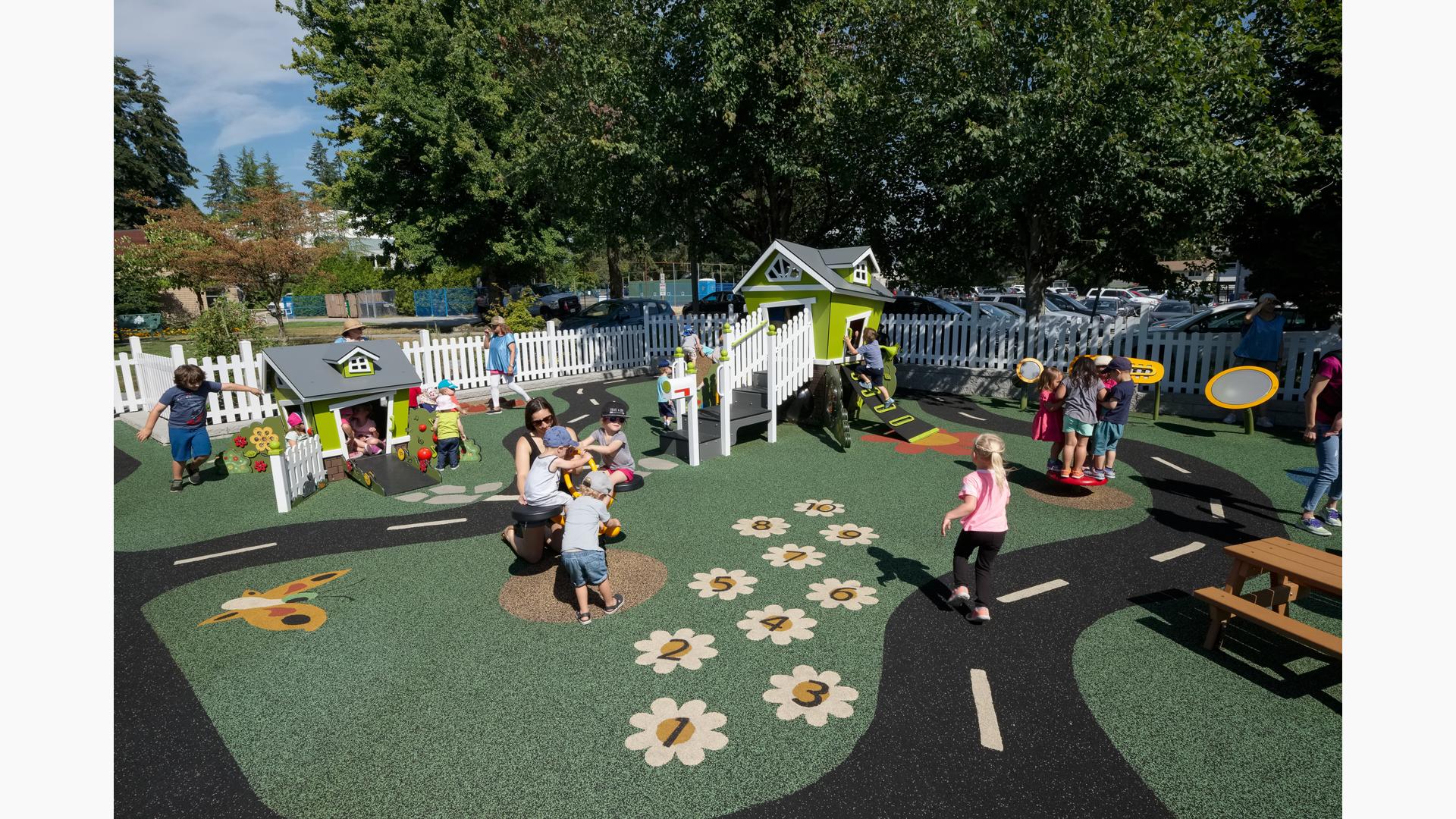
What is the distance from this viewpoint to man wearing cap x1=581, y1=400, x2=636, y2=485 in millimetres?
5766

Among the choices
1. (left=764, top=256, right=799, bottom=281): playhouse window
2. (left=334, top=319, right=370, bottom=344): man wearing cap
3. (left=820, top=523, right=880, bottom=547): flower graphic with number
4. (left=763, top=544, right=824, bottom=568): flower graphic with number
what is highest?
(left=764, top=256, right=799, bottom=281): playhouse window

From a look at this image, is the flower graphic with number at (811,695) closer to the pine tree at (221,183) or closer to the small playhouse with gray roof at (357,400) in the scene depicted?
the small playhouse with gray roof at (357,400)

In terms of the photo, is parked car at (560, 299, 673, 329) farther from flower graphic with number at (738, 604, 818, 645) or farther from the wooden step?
the wooden step

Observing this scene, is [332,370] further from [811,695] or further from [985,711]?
[985,711]

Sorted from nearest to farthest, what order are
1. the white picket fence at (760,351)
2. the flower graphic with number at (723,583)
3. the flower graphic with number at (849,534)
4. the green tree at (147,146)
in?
1. the flower graphic with number at (723,583)
2. the flower graphic with number at (849,534)
3. the white picket fence at (760,351)
4. the green tree at (147,146)

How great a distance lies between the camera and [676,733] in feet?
12.0

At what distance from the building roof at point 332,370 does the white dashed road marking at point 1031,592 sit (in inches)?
294

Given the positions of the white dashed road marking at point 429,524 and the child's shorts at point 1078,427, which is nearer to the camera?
the white dashed road marking at point 429,524

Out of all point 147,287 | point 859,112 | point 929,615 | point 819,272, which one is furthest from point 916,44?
point 147,287

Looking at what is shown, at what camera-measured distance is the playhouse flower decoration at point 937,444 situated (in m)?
9.51

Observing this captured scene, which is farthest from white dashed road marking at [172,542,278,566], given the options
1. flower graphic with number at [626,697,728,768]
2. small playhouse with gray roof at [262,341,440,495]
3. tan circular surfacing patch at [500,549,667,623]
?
flower graphic with number at [626,697,728,768]

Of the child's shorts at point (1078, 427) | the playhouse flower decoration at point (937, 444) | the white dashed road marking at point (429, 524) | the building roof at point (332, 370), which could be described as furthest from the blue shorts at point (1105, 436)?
the building roof at point (332, 370)

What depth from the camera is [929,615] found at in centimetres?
486

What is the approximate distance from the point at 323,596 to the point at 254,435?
15.2ft
